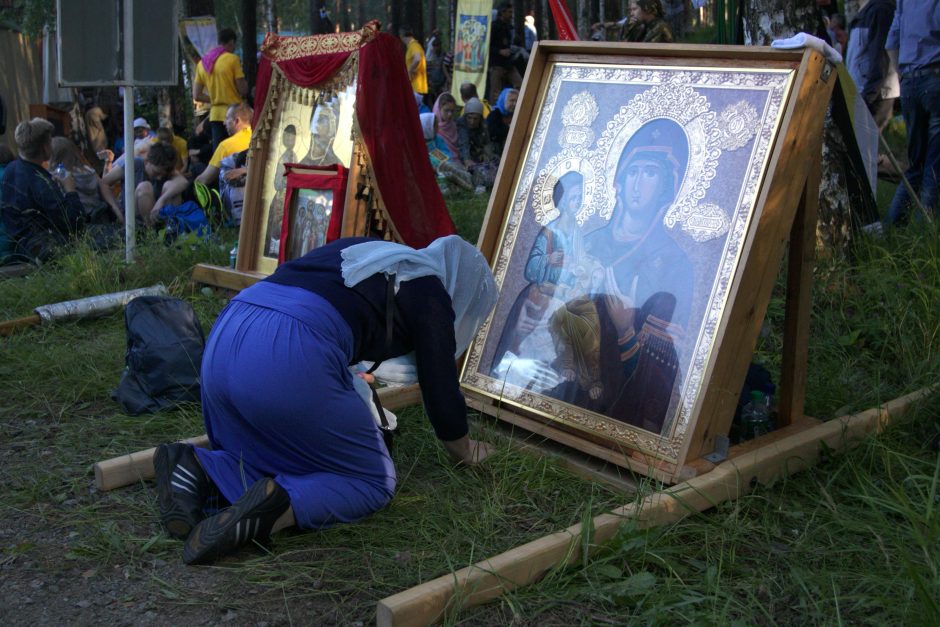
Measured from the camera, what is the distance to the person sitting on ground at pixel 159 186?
26.1ft

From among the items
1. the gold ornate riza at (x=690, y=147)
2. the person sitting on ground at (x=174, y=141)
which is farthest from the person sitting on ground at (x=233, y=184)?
the gold ornate riza at (x=690, y=147)

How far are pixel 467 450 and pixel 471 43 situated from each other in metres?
11.3

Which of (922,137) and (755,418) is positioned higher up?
(922,137)

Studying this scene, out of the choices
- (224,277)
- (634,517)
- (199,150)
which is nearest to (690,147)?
(634,517)

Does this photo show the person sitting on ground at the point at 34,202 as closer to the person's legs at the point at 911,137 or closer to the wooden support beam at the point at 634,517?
the wooden support beam at the point at 634,517

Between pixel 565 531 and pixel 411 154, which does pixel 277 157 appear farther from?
pixel 565 531

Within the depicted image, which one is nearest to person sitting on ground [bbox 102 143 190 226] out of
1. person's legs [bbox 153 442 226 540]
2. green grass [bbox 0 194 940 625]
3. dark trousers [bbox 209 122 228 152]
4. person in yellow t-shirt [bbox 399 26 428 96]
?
dark trousers [bbox 209 122 228 152]

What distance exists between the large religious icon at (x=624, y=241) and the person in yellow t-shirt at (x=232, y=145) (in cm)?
445

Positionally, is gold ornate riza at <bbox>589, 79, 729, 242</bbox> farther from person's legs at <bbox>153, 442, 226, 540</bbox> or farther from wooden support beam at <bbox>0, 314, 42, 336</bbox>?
wooden support beam at <bbox>0, 314, 42, 336</bbox>

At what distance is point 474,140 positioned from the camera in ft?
40.5

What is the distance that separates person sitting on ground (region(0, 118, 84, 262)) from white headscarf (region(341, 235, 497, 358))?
470 centimetres

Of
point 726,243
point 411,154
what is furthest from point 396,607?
point 411,154

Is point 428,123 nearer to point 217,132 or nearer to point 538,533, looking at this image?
point 217,132

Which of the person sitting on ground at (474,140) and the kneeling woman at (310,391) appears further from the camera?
the person sitting on ground at (474,140)
